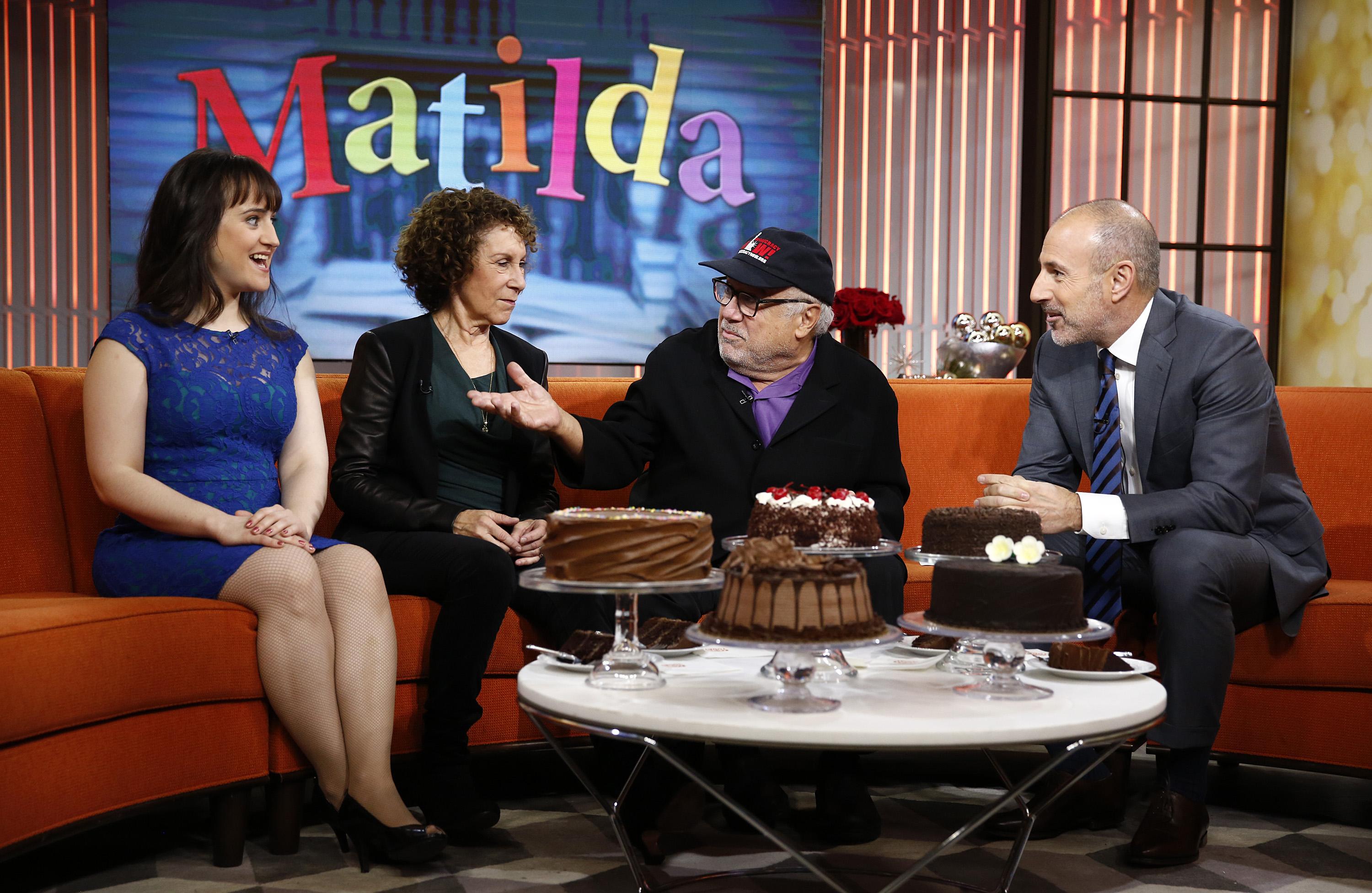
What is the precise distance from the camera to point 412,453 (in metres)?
2.55

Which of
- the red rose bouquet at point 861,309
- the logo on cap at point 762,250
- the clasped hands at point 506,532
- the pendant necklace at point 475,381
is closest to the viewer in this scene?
the clasped hands at point 506,532

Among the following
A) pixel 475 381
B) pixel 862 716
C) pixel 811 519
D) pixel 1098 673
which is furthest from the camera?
pixel 475 381

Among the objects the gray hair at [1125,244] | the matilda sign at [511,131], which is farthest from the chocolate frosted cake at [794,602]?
the matilda sign at [511,131]

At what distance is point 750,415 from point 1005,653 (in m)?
1.07

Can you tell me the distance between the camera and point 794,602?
58.0 inches

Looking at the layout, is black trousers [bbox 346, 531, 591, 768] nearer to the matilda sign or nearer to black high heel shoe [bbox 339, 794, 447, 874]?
black high heel shoe [bbox 339, 794, 447, 874]

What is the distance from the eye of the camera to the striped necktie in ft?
8.06

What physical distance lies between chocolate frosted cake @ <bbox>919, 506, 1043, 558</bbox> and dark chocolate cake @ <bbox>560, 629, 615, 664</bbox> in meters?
0.59

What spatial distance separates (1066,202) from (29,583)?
5117mm

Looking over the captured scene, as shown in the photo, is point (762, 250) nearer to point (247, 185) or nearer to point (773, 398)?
point (773, 398)

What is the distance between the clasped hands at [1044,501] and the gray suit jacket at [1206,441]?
105 millimetres

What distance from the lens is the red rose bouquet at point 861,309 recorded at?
11.6 ft

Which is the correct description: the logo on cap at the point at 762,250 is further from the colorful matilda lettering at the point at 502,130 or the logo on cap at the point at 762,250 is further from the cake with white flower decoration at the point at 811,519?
the colorful matilda lettering at the point at 502,130

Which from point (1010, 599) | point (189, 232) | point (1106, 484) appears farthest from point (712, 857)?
point (189, 232)
